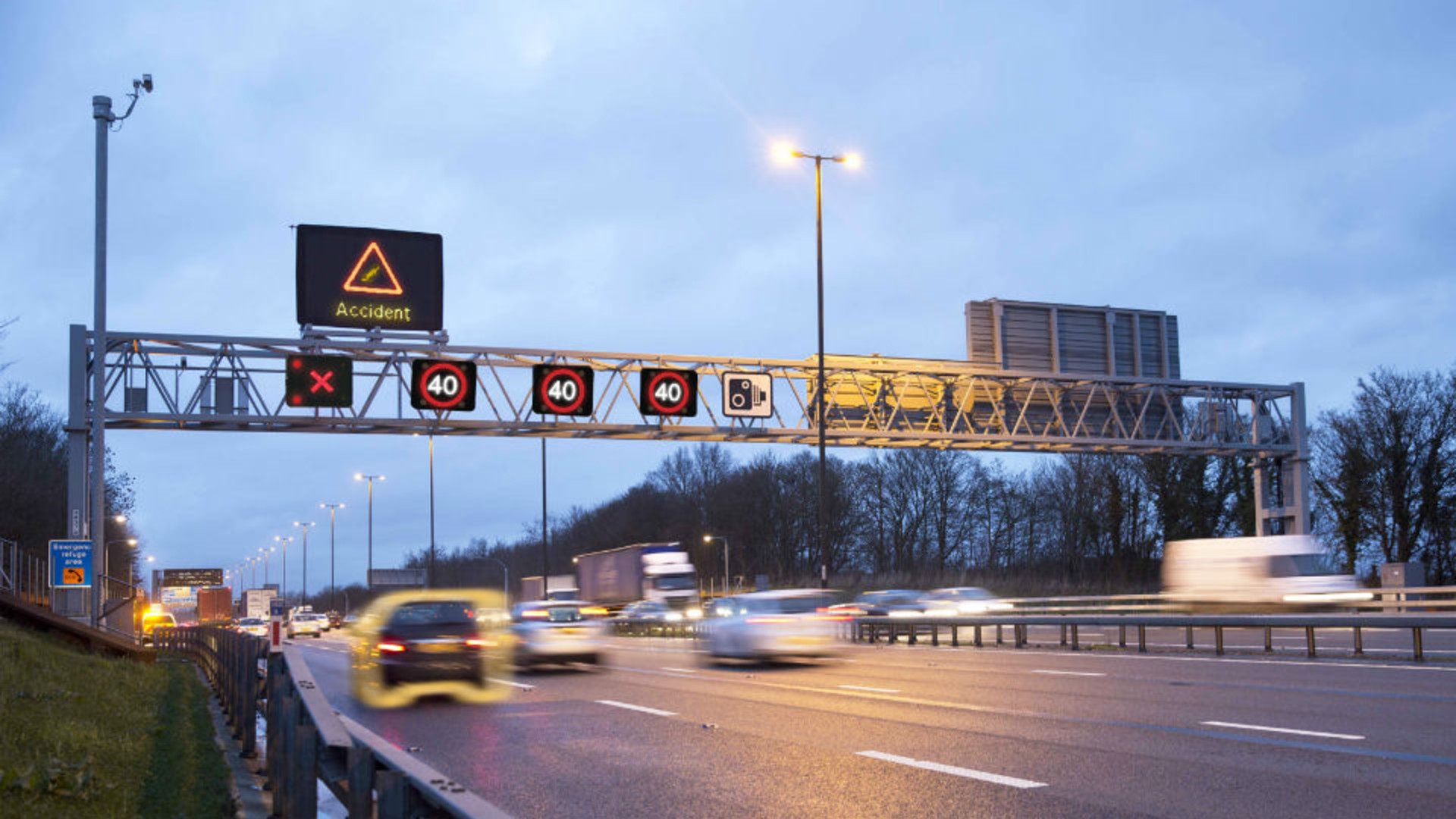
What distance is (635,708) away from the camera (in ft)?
54.9

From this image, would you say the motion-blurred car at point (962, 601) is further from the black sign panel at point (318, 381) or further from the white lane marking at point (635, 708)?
the white lane marking at point (635, 708)

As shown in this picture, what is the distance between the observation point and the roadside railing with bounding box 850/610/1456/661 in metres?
21.4

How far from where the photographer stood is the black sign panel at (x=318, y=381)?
110 feet

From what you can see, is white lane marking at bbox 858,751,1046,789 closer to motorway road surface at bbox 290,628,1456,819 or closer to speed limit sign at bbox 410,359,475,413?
motorway road surface at bbox 290,628,1456,819

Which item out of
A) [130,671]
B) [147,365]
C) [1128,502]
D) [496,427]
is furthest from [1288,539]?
[1128,502]

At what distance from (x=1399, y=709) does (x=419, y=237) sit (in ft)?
84.8

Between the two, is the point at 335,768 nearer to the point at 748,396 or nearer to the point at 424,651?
the point at 424,651

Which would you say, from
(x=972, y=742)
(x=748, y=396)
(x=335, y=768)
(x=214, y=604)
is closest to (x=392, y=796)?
(x=335, y=768)

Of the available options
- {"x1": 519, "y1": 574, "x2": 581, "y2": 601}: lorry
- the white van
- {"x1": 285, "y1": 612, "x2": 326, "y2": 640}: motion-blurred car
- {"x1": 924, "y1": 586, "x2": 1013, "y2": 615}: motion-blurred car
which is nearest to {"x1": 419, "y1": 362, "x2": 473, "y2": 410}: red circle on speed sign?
the white van

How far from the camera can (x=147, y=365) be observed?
1364 inches

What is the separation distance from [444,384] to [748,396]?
30.3ft

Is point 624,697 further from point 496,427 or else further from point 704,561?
point 704,561

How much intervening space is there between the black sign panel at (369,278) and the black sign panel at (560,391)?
2993 millimetres

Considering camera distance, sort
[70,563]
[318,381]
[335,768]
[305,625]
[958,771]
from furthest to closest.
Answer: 1. [305,625]
2. [318,381]
3. [70,563]
4. [958,771]
5. [335,768]
